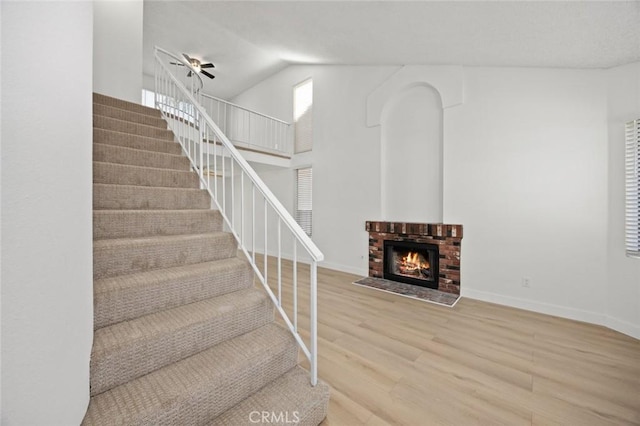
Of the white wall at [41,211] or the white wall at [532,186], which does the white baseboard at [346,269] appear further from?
the white wall at [41,211]

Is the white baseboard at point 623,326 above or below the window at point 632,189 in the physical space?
below

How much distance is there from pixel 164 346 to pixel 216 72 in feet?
22.2

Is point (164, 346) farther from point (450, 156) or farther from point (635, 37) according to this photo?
point (635, 37)

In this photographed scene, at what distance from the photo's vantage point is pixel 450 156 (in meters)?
3.41

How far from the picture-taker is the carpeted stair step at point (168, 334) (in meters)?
1.03

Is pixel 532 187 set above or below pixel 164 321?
above

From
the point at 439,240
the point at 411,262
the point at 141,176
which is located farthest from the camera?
the point at 411,262

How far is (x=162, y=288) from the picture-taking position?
1.38 metres

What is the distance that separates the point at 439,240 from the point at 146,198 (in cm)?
336

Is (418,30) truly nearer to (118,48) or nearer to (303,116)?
(303,116)

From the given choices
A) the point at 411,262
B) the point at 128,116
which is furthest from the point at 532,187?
the point at 128,116

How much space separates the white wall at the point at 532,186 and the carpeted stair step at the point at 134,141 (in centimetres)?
331

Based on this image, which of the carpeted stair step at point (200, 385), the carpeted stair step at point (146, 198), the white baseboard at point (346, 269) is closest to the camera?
the carpeted stair step at point (200, 385)

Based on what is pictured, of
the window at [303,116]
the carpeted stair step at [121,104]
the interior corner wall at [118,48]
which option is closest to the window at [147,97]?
the interior corner wall at [118,48]
